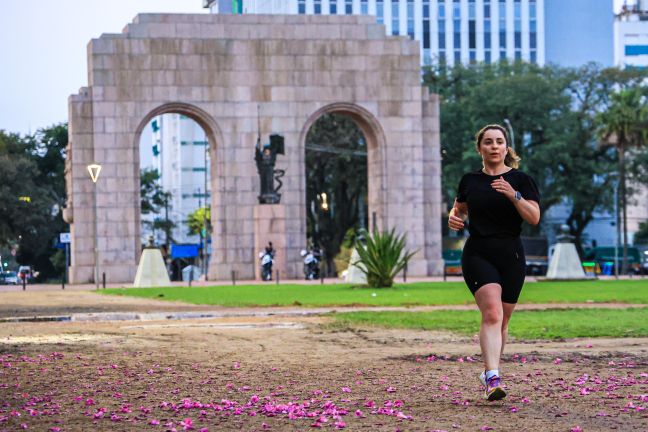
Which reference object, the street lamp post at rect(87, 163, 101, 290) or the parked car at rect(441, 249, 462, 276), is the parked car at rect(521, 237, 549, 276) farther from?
the street lamp post at rect(87, 163, 101, 290)

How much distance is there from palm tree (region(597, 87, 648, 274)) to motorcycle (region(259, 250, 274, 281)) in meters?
26.9

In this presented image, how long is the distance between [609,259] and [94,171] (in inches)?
1505

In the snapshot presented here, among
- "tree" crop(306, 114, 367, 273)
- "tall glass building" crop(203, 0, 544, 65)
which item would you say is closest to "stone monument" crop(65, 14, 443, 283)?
"tree" crop(306, 114, 367, 273)

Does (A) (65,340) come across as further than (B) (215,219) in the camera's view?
No

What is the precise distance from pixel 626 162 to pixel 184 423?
3089 inches

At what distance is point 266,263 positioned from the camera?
188ft

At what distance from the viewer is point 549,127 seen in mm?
83562

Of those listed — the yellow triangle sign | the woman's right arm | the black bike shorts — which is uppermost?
the yellow triangle sign

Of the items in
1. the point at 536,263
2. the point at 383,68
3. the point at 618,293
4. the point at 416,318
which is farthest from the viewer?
the point at 536,263

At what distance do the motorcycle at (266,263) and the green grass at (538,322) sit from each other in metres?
29.9

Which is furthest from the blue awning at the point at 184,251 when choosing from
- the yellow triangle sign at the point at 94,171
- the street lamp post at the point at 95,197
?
the yellow triangle sign at the point at 94,171

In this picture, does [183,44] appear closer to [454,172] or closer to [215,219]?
[215,219]

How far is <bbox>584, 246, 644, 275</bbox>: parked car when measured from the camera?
3282 inches

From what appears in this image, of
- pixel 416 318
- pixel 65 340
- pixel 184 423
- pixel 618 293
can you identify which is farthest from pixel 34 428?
pixel 618 293
